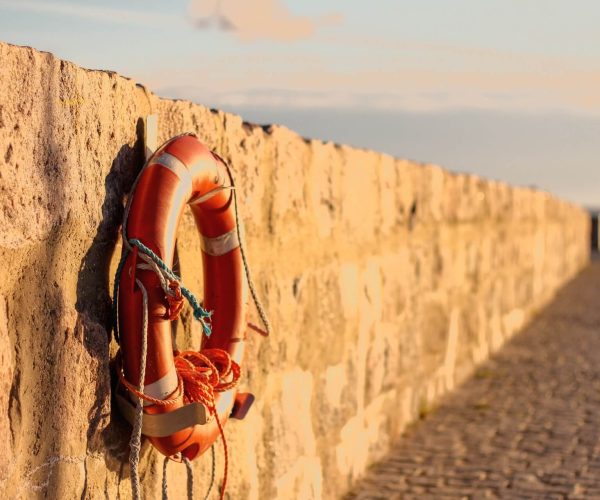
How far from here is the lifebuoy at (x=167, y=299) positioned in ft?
7.83

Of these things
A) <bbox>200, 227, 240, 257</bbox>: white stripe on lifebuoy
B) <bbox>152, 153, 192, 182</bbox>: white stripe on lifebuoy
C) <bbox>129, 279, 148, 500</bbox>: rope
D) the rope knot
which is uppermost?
<bbox>152, 153, 192, 182</bbox>: white stripe on lifebuoy

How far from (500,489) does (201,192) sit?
206 centimetres

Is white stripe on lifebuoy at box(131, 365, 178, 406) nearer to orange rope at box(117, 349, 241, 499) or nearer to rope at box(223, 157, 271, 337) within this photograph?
orange rope at box(117, 349, 241, 499)

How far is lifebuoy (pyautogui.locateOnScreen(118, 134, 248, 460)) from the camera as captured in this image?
2387 mm

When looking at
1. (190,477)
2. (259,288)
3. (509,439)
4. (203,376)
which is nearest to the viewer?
(203,376)

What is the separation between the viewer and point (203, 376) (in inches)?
103

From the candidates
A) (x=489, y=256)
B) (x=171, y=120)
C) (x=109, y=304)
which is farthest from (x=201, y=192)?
(x=489, y=256)

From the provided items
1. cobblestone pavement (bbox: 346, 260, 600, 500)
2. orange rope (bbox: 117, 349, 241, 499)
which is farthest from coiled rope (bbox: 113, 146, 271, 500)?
cobblestone pavement (bbox: 346, 260, 600, 500)

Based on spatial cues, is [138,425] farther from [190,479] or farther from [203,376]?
[190,479]

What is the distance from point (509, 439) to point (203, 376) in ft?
8.77

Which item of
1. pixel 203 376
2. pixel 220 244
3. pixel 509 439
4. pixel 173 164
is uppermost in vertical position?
pixel 173 164

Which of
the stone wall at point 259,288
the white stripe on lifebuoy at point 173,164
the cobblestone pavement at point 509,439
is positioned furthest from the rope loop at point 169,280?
the cobblestone pavement at point 509,439

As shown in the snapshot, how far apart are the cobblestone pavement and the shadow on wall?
182 centimetres

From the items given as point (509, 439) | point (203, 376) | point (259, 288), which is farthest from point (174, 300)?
point (509, 439)
